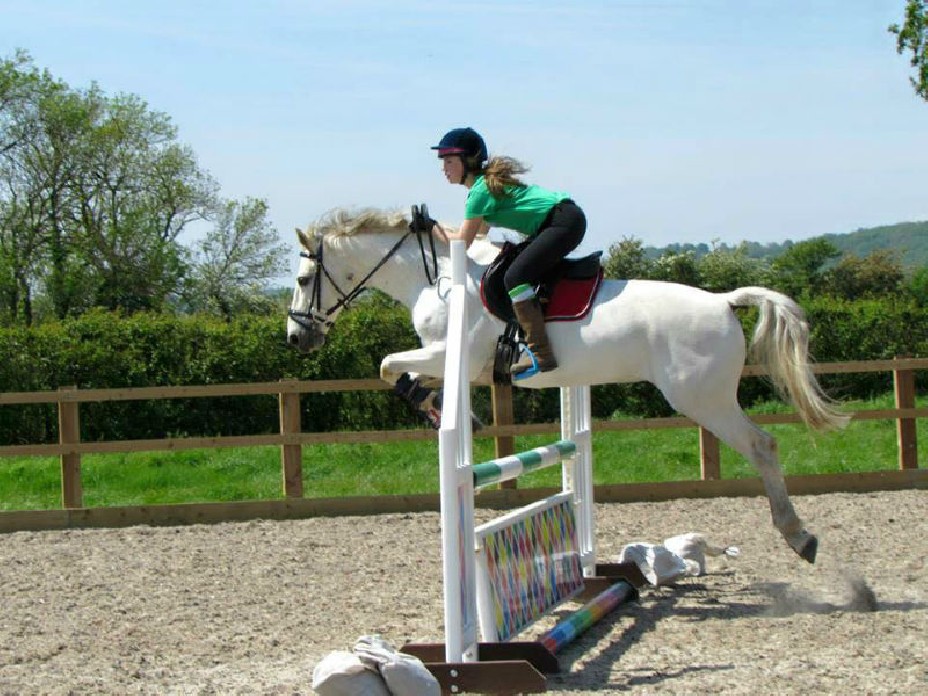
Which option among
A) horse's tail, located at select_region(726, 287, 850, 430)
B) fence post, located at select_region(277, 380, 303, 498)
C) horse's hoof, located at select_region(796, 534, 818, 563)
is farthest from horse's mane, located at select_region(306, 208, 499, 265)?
fence post, located at select_region(277, 380, 303, 498)

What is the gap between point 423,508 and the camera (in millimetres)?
8938

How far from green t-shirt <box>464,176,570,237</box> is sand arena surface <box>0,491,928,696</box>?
5.88ft

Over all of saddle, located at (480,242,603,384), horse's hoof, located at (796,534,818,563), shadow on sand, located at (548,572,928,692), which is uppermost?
saddle, located at (480,242,603,384)

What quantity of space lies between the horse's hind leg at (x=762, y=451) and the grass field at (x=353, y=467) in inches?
181

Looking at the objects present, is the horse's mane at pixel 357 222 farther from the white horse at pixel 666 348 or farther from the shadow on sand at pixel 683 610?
the shadow on sand at pixel 683 610

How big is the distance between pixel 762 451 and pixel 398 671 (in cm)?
250

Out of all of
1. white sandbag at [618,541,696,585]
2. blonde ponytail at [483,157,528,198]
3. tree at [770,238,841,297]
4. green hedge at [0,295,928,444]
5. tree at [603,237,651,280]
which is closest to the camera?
blonde ponytail at [483,157,528,198]

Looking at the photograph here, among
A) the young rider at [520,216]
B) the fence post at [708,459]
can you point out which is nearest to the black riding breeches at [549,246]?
the young rider at [520,216]

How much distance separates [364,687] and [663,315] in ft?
8.03

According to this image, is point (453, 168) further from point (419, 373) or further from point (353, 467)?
point (353, 467)

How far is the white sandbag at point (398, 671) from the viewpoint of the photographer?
3422mm

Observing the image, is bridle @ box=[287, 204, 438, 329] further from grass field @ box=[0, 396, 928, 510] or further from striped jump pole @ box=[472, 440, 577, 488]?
grass field @ box=[0, 396, 928, 510]

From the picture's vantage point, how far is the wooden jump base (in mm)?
3813

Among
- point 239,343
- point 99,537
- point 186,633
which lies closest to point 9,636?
point 186,633
